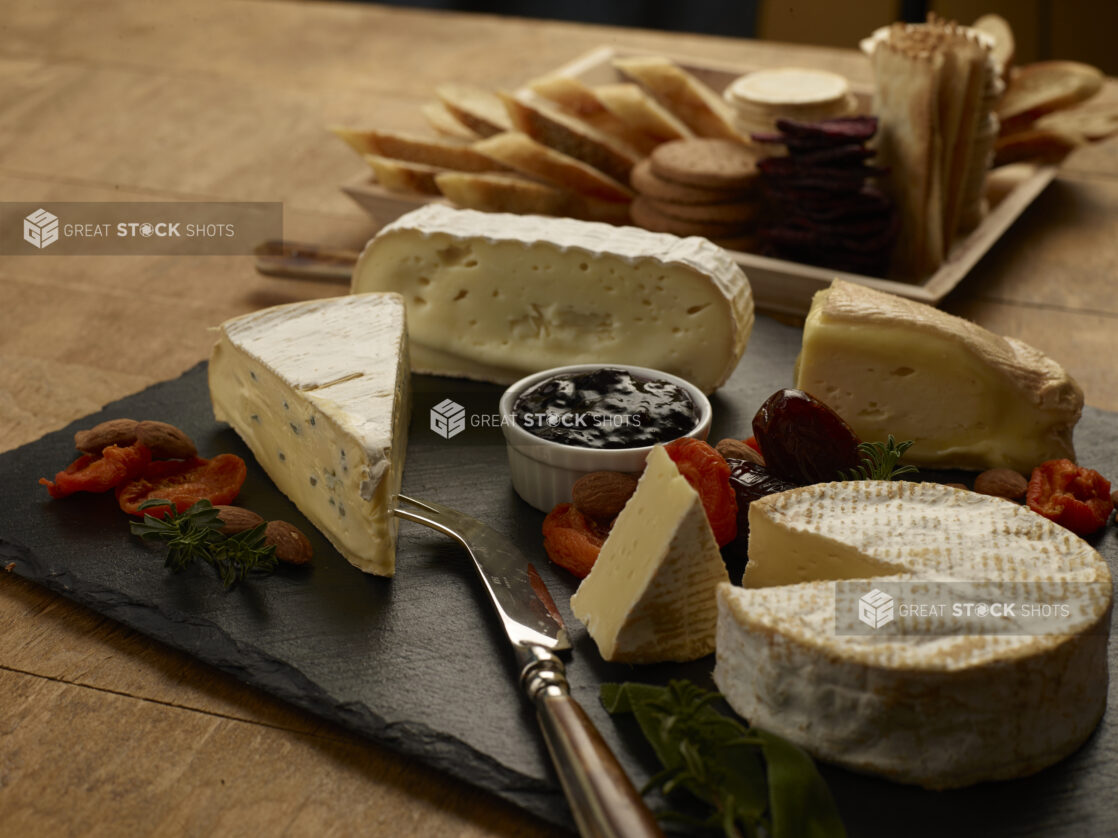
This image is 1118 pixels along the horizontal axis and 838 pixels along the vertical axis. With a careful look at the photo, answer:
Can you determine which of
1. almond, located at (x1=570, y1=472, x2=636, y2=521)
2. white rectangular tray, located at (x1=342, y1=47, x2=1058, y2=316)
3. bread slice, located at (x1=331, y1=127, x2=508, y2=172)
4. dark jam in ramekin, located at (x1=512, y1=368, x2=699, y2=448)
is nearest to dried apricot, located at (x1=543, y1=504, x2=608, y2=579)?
almond, located at (x1=570, y1=472, x2=636, y2=521)

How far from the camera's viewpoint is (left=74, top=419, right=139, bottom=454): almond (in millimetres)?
2314

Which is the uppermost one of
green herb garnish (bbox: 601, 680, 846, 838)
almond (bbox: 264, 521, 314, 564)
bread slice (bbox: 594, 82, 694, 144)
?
bread slice (bbox: 594, 82, 694, 144)

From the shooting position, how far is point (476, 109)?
3.70 metres

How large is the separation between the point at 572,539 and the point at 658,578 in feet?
1.14

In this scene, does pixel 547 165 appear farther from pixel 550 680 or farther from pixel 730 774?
pixel 730 774

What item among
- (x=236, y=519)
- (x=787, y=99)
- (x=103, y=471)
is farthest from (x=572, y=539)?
(x=787, y=99)

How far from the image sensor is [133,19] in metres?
5.37

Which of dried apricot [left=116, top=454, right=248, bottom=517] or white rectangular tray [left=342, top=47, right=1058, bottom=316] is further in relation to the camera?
white rectangular tray [left=342, top=47, right=1058, bottom=316]

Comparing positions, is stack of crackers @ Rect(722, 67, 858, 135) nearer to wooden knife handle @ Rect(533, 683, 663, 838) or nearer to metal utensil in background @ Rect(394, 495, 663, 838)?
metal utensil in background @ Rect(394, 495, 663, 838)

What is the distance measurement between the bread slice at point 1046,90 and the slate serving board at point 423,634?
1522 millimetres

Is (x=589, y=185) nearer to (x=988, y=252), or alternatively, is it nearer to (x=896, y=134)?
(x=896, y=134)

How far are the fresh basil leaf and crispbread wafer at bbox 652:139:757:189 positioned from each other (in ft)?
6.17

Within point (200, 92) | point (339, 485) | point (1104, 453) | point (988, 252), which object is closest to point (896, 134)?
point (988, 252)

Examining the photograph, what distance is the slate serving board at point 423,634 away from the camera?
1.56 m
